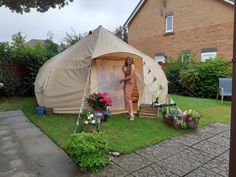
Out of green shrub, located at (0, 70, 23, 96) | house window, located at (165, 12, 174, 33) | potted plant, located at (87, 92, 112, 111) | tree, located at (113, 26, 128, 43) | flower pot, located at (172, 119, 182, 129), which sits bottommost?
flower pot, located at (172, 119, 182, 129)

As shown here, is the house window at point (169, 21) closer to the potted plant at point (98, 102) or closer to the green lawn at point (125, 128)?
the green lawn at point (125, 128)

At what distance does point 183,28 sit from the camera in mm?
14367

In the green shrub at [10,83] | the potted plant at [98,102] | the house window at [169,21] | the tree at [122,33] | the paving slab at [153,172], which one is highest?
the tree at [122,33]

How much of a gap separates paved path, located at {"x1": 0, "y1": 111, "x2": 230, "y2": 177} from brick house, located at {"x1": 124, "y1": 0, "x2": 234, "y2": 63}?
9.32 meters

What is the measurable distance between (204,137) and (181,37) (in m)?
11.0

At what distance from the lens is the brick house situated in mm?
12414

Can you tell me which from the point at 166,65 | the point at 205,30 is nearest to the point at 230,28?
the point at 205,30

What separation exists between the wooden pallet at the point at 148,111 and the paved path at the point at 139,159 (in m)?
1.55

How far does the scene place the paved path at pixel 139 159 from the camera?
324 cm

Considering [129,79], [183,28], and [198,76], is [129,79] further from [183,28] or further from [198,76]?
[183,28]

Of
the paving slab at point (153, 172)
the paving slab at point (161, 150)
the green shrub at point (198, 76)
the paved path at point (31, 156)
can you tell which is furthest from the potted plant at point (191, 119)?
the green shrub at point (198, 76)

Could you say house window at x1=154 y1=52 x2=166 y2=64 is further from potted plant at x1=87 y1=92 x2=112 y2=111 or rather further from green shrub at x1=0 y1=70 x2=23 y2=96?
potted plant at x1=87 y1=92 x2=112 y2=111

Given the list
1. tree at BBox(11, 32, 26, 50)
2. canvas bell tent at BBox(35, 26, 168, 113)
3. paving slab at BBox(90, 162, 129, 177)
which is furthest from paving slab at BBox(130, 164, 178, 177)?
tree at BBox(11, 32, 26, 50)

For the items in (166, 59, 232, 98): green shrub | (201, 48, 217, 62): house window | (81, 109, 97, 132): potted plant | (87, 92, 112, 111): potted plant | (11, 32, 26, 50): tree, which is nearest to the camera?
(81, 109, 97, 132): potted plant
